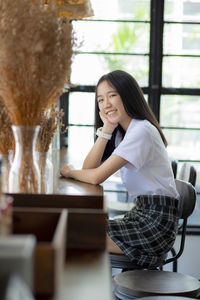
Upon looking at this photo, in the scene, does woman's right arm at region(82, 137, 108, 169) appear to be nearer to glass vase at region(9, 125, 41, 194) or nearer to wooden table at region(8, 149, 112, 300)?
glass vase at region(9, 125, 41, 194)

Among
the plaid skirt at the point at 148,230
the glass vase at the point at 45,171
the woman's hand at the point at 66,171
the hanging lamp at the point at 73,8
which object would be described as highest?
the hanging lamp at the point at 73,8

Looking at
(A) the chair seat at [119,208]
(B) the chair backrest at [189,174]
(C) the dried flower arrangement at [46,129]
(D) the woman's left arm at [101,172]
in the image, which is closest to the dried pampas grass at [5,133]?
(C) the dried flower arrangement at [46,129]

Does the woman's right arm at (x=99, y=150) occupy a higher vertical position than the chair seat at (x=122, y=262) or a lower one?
higher

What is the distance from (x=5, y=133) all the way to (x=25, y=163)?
1.07 feet

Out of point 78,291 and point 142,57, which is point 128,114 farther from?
point 142,57

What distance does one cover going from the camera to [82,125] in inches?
188

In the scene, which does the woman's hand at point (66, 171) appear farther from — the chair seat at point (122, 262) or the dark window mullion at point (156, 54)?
the dark window mullion at point (156, 54)

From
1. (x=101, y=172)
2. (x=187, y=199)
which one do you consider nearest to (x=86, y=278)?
(x=101, y=172)

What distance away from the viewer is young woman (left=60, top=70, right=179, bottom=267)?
2357mm

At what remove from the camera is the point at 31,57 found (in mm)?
1302

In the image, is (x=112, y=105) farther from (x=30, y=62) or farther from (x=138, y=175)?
(x=30, y=62)

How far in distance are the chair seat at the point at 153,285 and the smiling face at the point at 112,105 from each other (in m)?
0.85

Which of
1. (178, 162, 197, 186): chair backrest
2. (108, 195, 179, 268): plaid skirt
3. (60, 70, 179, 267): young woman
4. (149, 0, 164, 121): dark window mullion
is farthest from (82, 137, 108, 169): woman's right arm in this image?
(149, 0, 164, 121): dark window mullion

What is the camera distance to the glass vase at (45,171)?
5.23ft
